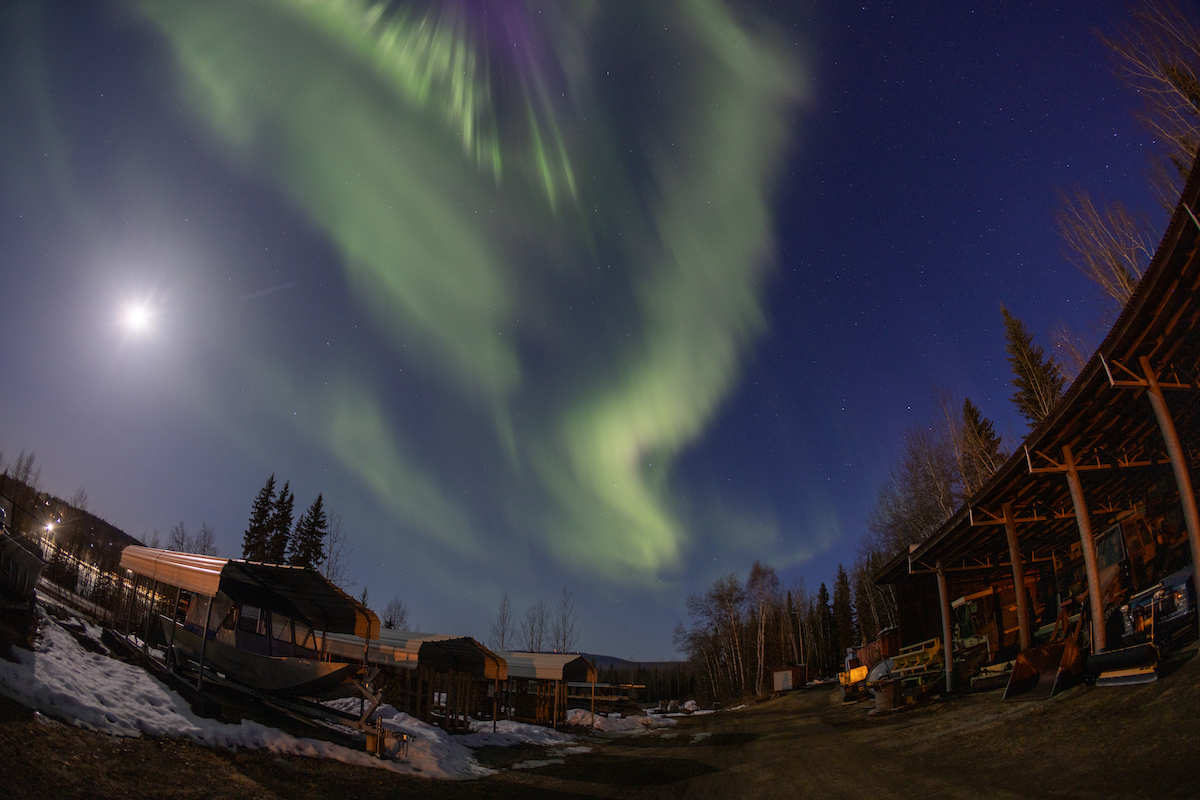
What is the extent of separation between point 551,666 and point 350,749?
2401 cm

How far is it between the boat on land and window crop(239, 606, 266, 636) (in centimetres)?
3

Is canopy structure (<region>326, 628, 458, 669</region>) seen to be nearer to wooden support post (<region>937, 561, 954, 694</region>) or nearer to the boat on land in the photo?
the boat on land

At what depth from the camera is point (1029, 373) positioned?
42219 mm

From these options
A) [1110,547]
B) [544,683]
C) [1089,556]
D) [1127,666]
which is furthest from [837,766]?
[544,683]

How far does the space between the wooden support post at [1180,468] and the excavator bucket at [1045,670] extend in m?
3.33

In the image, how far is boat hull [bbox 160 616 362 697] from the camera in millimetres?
14375

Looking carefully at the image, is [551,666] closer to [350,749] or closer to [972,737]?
[350,749]

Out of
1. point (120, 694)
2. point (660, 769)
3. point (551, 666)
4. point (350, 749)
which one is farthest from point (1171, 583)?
point (551, 666)

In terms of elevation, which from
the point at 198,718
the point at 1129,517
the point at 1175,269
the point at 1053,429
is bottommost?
the point at 198,718

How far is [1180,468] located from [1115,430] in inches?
204

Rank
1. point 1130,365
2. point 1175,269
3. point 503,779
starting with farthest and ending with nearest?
point 503,779 → point 1130,365 → point 1175,269

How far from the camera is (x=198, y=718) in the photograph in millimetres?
12039

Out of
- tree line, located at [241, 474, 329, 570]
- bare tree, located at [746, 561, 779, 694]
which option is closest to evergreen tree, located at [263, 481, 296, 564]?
tree line, located at [241, 474, 329, 570]

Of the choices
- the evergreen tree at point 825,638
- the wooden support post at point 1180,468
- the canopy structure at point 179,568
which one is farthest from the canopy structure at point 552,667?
the evergreen tree at point 825,638
